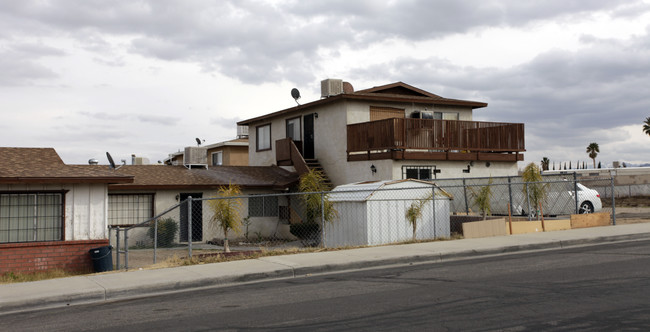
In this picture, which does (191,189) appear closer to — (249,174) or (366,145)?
(249,174)

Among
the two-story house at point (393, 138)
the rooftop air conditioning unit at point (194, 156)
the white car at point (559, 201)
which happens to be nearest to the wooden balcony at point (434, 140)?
the two-story house at point (393, 138)

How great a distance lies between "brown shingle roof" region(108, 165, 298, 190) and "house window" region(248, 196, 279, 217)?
0.64 meters

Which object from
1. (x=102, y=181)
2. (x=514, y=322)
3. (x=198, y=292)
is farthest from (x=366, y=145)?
(x=514, y=322)

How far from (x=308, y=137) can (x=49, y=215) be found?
13.3 metres

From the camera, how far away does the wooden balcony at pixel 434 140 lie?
22.3 meters

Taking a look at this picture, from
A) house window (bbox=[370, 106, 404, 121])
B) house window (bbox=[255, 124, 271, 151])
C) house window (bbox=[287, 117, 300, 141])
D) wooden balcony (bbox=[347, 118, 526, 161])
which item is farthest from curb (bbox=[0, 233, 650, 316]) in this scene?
house window (bbox=[255, 124, 271, 151])

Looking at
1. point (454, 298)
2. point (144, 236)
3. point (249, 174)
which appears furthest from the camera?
point (249, 174)

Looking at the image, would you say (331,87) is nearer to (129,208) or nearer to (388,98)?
(388,98)

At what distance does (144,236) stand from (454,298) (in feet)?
53.6

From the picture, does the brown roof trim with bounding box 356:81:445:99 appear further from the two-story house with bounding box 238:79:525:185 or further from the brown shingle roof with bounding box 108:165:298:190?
the brown shingle roof with bounding box 108:165:298:190

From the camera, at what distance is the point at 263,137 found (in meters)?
30.7

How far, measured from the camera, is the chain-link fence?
17.5m

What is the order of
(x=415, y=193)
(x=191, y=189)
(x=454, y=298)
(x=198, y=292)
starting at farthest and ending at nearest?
(x=191, y=189) < (x=415, y=193) < (x=198, y=292) < (x=454, y=298)

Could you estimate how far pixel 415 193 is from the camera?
59.4 ft
